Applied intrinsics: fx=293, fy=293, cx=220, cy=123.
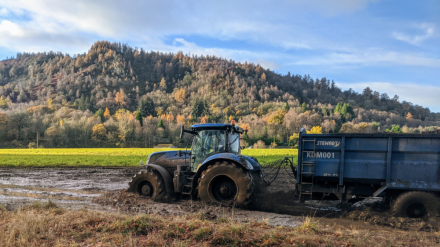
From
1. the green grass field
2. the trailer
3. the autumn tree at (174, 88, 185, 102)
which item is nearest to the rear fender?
the trailer

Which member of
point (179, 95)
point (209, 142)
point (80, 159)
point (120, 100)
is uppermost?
point (179, 95)

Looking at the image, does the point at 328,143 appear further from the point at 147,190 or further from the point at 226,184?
the point at 147,190

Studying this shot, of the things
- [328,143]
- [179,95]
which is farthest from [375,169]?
[179,95]

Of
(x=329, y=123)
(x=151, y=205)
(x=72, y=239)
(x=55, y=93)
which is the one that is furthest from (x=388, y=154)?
(x=55, y=93)

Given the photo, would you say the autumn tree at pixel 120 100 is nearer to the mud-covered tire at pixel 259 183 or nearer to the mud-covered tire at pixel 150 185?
the mud-covered tire at pixel 150 185

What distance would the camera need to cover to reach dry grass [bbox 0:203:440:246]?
219 inches

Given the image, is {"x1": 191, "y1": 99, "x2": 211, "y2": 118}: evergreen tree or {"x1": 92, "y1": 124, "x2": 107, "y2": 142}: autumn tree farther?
{"x1": 191, "y1": 99, "x2": 211, "y2": 118}: evergreen tree

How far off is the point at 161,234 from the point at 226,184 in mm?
3632

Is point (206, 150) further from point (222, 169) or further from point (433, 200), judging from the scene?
point (433, 200)

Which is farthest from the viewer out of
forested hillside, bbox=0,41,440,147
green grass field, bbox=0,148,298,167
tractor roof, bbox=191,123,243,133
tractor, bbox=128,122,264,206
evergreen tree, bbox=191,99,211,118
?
evergreen tree, bbox=191,99,211,118

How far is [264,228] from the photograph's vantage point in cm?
676

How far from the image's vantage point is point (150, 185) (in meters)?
10.5

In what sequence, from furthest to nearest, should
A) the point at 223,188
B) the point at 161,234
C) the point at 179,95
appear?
the point at 179,95
the point at 223,188
the point at 161,234

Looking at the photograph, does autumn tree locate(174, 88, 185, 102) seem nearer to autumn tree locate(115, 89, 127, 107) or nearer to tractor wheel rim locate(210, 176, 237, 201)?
autumn tree locate(115, 89, 127, 107)
